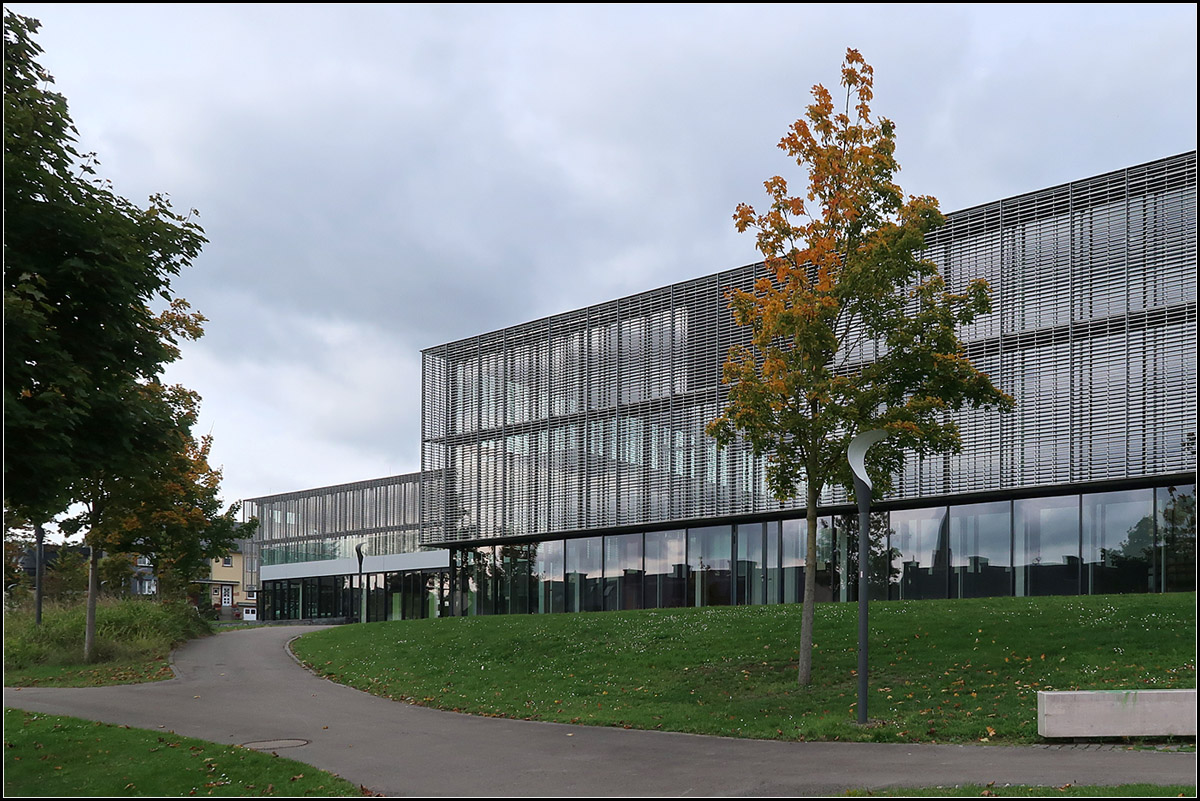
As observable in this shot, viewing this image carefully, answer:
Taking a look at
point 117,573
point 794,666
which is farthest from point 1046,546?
point 117,573

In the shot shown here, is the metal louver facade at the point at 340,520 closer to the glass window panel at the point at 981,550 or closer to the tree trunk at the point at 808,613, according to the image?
the glass window panel at the point at 981,550

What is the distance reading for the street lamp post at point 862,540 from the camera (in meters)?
14.6

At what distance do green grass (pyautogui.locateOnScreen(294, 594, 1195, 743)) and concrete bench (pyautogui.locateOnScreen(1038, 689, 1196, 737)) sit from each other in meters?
0.68

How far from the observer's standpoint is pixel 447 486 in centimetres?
4397

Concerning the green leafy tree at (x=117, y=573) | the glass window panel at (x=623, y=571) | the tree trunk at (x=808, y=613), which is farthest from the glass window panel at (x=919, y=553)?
the green leafy tree at (x=117, y=573)

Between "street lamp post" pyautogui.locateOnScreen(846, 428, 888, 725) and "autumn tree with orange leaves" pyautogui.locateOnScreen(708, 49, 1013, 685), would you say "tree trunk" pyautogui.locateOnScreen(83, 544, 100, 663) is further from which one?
"street lamp post" pyautogui.locateOnScreen(846, 428, 888, 725)

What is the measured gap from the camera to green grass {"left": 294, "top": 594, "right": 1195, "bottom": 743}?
1546 centimetres

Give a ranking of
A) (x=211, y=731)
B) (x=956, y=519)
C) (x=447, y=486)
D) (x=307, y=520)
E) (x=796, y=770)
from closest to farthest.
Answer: (x=796, y=770) → (x=211, y=731) → (x=956, y=519) → (x=447, y=486) → (x=307, y=520)

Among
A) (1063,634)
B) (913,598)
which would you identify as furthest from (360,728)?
(913,598)

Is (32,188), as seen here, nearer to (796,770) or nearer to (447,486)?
(796,770)

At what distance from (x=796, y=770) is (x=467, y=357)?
33633mm

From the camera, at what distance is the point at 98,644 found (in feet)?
89.5

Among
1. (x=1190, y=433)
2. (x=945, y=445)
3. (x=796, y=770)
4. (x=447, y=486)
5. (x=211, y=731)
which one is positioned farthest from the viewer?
(x=447, y=486)

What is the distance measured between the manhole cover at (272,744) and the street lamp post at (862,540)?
26.2 ft
